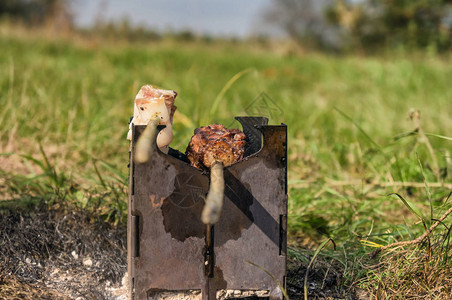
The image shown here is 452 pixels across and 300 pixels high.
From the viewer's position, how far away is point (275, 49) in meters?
10.9

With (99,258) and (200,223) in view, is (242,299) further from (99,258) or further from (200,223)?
(99,258)

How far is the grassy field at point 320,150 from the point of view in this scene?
5.35ft

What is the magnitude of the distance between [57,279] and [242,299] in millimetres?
583

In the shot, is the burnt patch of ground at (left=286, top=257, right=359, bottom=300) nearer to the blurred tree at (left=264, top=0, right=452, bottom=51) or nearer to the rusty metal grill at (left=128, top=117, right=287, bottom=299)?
the rusty metal grill at (left=128, top=117, right=287, bottom=299)

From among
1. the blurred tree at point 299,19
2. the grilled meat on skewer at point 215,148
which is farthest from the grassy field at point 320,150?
the blurred tree at point 299,19

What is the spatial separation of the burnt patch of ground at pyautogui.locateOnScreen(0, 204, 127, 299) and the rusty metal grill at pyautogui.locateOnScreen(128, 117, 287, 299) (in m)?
0.30

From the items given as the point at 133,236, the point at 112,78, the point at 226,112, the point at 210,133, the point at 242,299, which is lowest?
the point at 242,299

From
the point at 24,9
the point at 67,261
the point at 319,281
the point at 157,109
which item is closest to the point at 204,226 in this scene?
the point at 157,109

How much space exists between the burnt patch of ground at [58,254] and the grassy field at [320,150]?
0.10 metres

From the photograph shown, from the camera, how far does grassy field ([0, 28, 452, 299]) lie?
1.63 metres

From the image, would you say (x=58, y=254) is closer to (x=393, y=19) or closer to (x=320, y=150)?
(x=320, y=150)

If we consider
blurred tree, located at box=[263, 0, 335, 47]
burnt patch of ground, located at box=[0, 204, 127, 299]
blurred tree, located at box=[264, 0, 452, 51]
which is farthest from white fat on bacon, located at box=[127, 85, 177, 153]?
blurred tree, located at box=[263, 0, 335, 47]

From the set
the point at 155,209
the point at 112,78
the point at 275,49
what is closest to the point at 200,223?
the point at 155,209

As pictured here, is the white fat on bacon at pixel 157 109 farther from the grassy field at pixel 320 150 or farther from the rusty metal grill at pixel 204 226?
the grassy field at pixel 320 150
